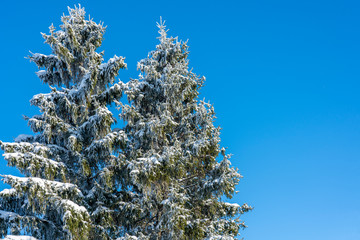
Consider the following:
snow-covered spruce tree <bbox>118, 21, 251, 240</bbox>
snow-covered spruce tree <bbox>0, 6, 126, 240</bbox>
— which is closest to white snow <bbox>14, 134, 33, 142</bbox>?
snow-covered spruce tree <bbox>0, 6, 126, 240</bbox>

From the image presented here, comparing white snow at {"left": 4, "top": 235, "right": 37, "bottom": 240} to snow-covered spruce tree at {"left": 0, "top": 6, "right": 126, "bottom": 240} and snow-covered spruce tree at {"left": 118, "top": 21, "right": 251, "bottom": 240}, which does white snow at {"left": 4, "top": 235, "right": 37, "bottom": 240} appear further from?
snow-covered spruce tree at {"left": 118, "top": 21, "right": 251, "bottom": 240}

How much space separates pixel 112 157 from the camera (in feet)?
44.2

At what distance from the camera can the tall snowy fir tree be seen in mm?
11266

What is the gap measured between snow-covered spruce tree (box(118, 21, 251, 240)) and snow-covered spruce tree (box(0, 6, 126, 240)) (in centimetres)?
110

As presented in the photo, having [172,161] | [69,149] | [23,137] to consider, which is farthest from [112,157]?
[23,137]

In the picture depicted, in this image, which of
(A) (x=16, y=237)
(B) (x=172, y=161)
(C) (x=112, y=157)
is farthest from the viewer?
(C) (x=112, y=157)

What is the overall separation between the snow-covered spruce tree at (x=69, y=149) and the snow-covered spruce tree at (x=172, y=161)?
1.10 metres

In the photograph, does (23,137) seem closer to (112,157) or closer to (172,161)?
(112,157)

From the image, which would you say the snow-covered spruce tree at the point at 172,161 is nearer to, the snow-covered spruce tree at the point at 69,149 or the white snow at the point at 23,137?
the snow-covered spruce tree at the point at 69,149

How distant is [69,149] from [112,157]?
65.1 inches

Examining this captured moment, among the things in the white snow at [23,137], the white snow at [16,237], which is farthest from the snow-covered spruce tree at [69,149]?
the white snow at [16,237]

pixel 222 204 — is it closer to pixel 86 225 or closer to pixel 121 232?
pixel 121 232

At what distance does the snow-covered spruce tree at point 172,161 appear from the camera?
12.4 meters

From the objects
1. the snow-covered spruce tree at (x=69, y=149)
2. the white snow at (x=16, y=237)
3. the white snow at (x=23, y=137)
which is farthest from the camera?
the white snow at (x=23, y=137)
